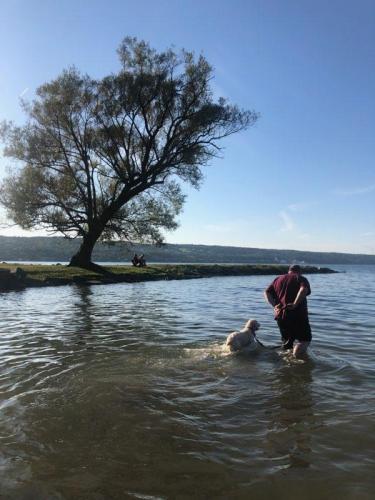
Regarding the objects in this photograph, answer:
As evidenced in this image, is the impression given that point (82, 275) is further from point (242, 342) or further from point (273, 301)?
point (242, 342)

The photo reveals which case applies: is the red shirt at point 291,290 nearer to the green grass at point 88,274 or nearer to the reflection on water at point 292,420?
the reflection on water at point 292,420

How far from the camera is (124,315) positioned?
18422 millimetres

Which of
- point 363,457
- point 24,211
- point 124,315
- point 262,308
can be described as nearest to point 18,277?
point 24,211

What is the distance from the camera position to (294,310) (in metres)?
11.2

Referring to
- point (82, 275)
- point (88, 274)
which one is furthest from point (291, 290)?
point (88, 274)

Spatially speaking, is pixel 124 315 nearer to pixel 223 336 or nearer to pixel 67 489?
pixel 223 336

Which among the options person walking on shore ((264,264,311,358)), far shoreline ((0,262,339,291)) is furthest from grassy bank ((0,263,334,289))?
person walking on shore ((264,264,311,358))

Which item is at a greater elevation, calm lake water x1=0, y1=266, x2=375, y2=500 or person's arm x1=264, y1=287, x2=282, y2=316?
person's arm x1=264, y1=287, x2=282, y2=316

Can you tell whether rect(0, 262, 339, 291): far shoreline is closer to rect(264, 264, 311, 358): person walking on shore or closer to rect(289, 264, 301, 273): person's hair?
rect(264, 264, 311, 358): person walking on shore

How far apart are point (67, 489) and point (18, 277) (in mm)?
27059

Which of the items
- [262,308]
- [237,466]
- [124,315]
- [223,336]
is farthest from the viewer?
[262,308]

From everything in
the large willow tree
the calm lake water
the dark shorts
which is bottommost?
the calm lake water

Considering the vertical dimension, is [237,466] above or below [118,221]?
below

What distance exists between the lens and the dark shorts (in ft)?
36.6
